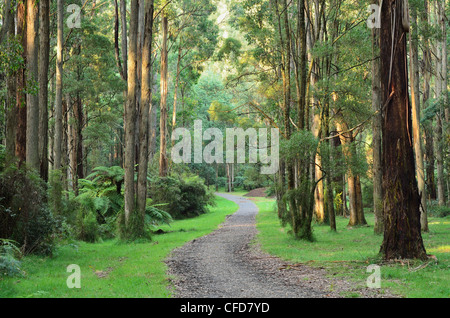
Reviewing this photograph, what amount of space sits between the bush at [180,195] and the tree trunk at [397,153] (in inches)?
672

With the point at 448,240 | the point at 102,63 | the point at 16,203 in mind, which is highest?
the point at 102,63

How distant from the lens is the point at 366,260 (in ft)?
31.5

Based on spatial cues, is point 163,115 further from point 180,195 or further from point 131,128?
point 131,128

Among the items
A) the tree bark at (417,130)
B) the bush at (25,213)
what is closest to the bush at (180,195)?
the tree bark at (417,130)

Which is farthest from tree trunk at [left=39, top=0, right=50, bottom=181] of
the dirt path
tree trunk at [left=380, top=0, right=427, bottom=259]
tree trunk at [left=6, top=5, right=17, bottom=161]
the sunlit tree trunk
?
tree trunk at [left=380, top=0, right=427, bottom=259]

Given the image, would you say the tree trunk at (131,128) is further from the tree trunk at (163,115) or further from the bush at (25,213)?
the tree trunk at (163,115)

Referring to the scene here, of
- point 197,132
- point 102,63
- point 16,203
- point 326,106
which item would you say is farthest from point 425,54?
point 197,132

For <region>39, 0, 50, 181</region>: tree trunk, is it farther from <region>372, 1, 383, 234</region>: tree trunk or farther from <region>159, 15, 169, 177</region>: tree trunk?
<region>159, 15, 169, 177</region>: tree trunk

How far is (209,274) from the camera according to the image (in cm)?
873

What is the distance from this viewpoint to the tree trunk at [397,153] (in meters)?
9.30

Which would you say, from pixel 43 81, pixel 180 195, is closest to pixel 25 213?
pixel 43 81

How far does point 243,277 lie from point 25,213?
4.93m

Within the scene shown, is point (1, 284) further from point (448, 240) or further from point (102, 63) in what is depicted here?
point (102, 63)

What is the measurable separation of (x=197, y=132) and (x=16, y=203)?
49.3 metres
